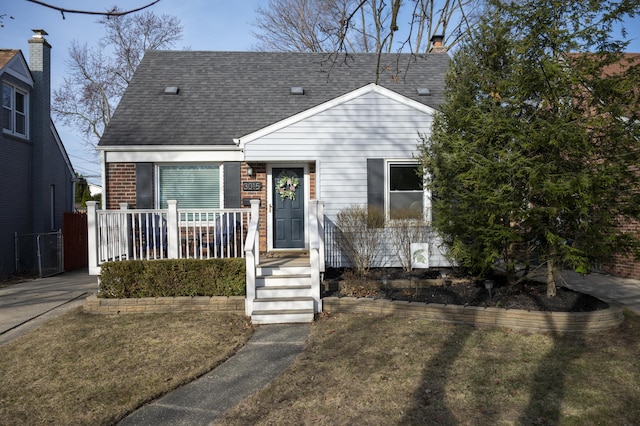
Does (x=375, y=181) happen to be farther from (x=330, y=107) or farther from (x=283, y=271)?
(x=283, y=271)

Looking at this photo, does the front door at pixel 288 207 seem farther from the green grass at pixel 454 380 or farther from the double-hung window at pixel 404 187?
the green grass at pixel 454 380

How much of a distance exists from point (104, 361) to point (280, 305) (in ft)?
8.19

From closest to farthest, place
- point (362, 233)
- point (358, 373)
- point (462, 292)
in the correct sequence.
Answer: point (358, 373) → point (462, 292) → point (362, 233)

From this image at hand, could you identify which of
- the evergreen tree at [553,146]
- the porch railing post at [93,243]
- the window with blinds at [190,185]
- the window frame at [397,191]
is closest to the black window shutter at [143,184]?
the window with blinds at [190,185]

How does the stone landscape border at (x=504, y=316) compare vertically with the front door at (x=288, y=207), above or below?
below

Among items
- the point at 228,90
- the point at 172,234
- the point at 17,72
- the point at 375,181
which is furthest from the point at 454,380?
the point at 17,72

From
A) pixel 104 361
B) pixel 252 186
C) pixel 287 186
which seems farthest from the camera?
pixel 287 186

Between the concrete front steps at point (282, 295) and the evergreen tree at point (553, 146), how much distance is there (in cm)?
251

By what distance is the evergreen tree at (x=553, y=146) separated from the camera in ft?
20.9

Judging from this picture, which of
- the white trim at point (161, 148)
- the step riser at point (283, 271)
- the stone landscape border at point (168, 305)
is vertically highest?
the white trim at point (161, 148)

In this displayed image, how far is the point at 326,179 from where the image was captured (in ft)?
32.2

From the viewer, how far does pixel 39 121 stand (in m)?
14.6

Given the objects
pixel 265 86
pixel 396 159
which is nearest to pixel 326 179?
pixel 396 159

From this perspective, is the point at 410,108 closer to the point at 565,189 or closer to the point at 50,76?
the point at 565,189
